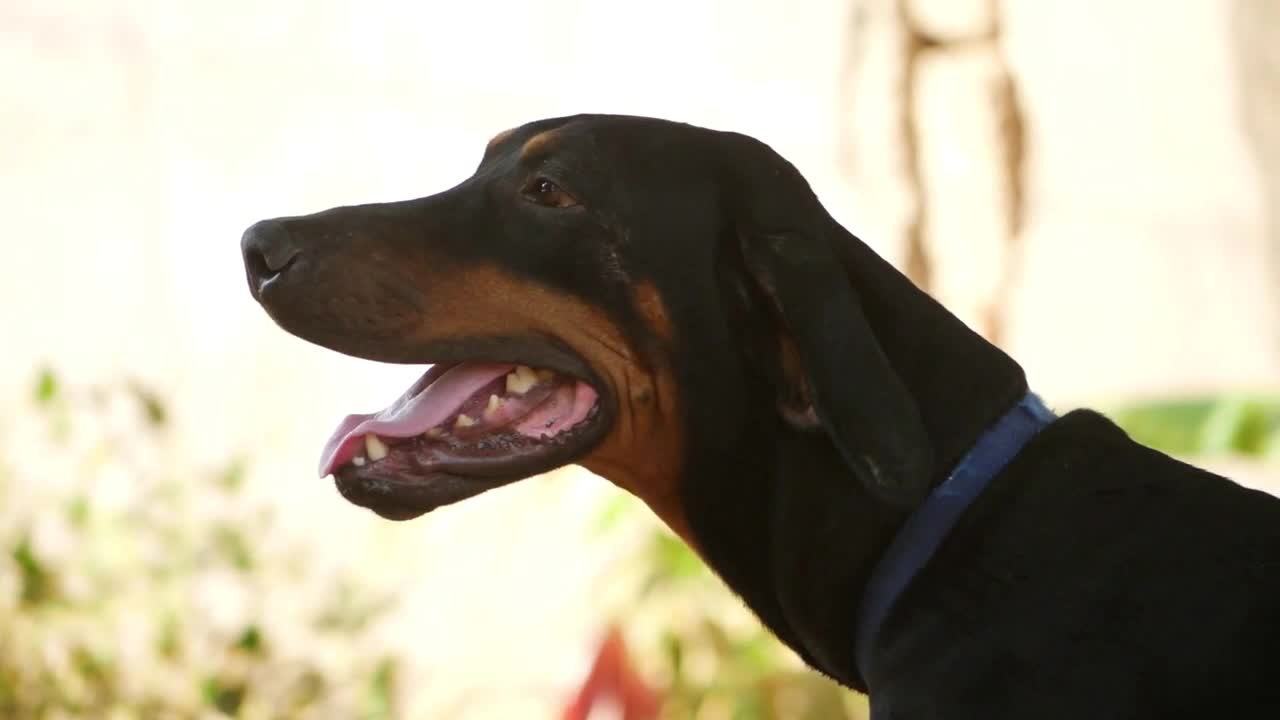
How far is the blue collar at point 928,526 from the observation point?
254 centimetres

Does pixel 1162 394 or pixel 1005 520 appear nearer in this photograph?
pixel 1005 520

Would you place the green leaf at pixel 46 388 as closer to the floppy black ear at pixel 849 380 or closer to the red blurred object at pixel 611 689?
the red blurred object at pixel 611 689

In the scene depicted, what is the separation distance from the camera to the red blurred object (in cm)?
448

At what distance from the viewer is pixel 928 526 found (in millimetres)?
2555

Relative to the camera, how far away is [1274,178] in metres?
8.62

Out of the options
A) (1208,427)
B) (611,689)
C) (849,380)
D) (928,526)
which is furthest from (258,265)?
(1208,427)

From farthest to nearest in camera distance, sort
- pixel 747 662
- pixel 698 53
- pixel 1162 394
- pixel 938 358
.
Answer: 1. pixel 1162 394
2. pixel 698 53
3. pixel 747 662
4. pixel 938 358

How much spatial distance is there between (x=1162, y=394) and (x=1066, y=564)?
5949 mm

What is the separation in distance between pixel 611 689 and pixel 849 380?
2.19 meters

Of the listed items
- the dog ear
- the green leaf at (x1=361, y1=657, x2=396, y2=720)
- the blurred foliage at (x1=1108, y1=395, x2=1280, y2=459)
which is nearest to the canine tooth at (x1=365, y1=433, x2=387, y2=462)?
the dog ear

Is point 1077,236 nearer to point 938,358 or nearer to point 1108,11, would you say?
point 1108,11

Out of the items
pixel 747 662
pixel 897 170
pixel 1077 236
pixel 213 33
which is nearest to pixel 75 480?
pixel 747 662

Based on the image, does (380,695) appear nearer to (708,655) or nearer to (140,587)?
(140,587)

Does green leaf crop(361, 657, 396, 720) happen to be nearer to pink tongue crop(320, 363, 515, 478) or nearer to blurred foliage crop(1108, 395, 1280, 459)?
blurred foliage crop(1108, 395, 1280, 459)
